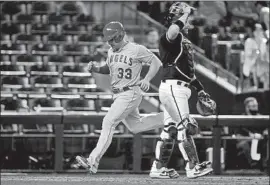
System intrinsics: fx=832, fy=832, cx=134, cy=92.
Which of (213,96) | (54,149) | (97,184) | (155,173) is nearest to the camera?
(97,184)

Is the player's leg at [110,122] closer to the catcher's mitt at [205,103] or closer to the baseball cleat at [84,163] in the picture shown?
the baseball cleat at [84,163]

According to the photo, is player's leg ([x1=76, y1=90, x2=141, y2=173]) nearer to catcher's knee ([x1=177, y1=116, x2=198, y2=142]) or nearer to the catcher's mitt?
catcher's knee ([x1=177, y1=116, x2=198, y2=142])

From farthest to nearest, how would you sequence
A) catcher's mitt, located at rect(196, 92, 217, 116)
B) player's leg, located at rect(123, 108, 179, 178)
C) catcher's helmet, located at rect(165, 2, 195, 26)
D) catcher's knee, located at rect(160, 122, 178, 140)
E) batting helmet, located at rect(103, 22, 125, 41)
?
catcher's mitt, located at rect(196, 92, 217, 116), player's leg, located at rect(123, 108, 179, 178), batting helmet, located at rect(103, 22, 125, 41), catcher's knee, located at rect(160, 122, 178, 140), catcher's helmet, located at rect(165, 2, 195, 26)

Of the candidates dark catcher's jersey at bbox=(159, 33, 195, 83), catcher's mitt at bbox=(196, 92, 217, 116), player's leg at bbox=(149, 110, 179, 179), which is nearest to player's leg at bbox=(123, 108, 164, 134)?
player's leg at bbox=(149, 110, 179, 179)

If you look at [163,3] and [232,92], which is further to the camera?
[163,3]

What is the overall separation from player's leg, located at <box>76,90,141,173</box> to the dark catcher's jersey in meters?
0.47

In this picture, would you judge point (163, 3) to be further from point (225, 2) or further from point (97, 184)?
point (97, 184)

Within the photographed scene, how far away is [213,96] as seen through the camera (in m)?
13.5

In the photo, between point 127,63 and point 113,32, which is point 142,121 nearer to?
point 127,63

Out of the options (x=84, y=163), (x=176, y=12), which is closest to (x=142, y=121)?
(x=84, y=163)

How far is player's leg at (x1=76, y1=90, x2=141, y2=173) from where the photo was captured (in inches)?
323

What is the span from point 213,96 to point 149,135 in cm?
316

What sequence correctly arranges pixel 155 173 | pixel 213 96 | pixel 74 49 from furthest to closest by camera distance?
pixel 74 49
pixel 213 96
pixel 155 173

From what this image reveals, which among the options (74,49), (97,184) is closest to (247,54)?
(74,49)
